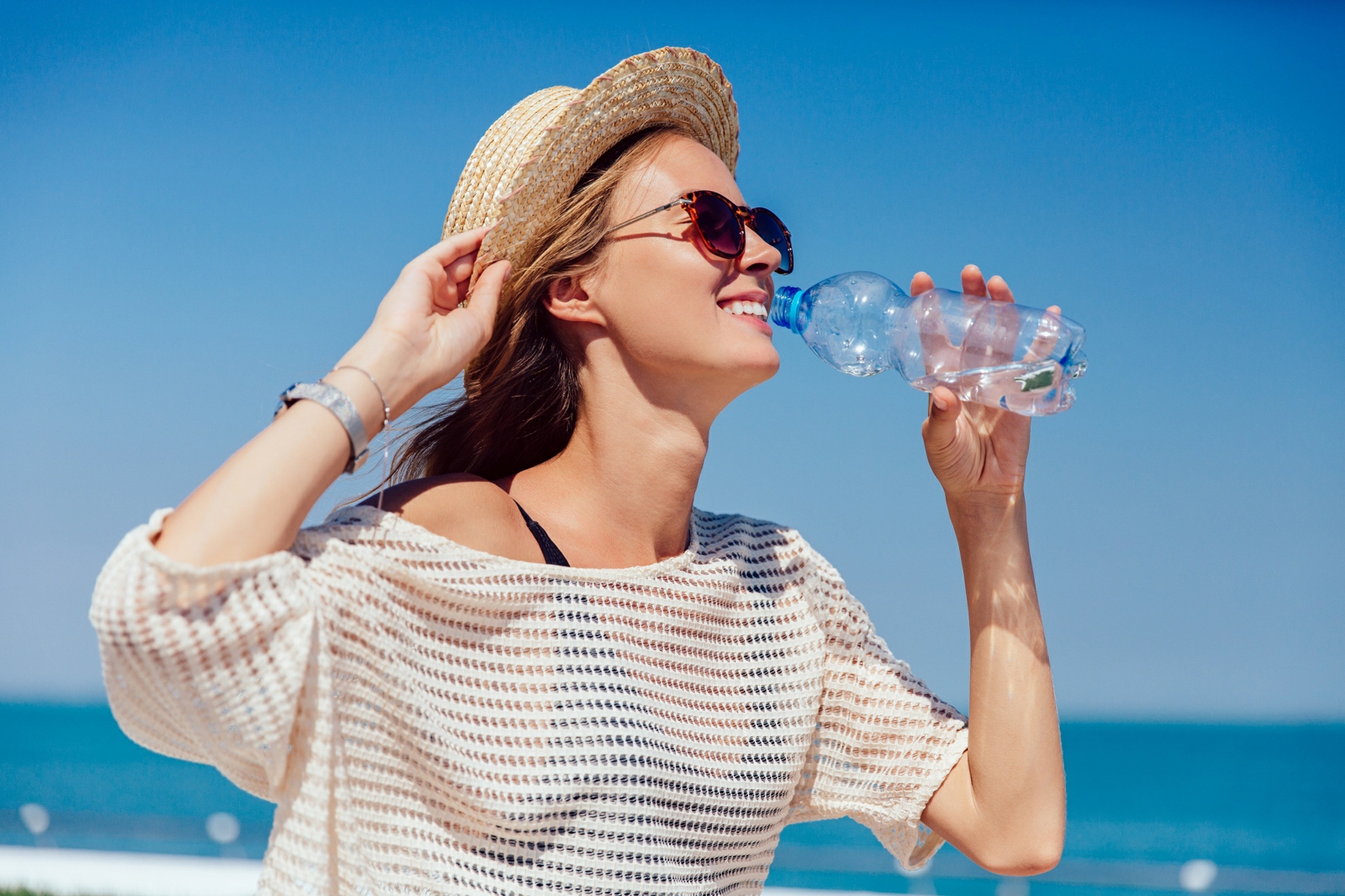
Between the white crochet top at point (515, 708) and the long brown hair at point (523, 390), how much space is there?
0.49 meters

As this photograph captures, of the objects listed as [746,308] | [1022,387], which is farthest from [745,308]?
[1022,387]

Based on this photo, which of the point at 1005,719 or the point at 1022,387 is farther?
the point at 1022,387

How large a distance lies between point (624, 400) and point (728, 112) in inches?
39.8

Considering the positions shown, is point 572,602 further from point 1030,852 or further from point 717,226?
point 1030,852

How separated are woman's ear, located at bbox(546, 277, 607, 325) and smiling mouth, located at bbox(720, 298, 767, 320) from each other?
0.30m

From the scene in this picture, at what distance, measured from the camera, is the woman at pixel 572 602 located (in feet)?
6.13

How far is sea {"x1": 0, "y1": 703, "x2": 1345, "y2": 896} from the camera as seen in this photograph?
28.7ft

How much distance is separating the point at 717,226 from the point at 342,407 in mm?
1077

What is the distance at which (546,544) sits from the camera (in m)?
2.44

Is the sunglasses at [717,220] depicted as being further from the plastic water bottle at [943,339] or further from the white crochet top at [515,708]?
the white crochet top at [515,708]

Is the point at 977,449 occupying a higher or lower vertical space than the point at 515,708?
higher

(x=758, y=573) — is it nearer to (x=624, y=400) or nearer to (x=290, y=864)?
(x=624, y=400)

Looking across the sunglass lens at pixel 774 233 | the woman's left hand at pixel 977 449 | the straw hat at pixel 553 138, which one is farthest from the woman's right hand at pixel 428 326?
the woman's left hand at pixel 977 449

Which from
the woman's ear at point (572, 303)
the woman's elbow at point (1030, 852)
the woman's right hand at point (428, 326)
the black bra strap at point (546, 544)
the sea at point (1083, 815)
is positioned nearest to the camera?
the woman's right hand at point (428, 326)
